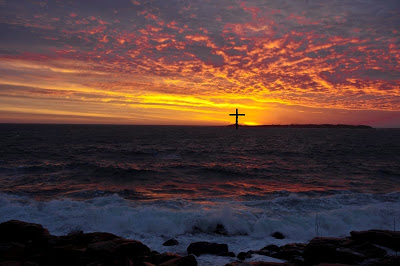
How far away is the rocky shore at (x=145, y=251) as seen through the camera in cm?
763

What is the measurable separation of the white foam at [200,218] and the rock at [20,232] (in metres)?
2.05

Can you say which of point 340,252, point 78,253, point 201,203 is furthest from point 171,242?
point 340,252

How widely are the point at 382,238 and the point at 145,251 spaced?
8.98m

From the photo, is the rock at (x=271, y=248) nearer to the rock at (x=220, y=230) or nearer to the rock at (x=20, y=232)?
the rock at (x=220, y=230)

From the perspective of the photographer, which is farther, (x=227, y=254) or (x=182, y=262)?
(x=227, y=254)

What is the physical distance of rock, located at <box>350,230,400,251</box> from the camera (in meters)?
9.51

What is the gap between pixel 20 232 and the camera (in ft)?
31.4

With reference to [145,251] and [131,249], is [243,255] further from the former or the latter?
[131,249]

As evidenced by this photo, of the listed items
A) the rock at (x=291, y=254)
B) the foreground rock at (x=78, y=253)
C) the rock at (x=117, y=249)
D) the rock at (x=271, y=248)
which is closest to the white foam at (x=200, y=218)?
the rock at (x=271, y=248)

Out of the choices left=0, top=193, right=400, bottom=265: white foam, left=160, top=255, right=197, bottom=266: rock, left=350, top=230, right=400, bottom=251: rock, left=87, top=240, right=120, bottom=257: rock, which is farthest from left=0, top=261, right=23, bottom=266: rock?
left=350, top=230, right=400, bottom=251: rock

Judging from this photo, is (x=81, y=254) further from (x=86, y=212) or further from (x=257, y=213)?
(x=257, y=213)

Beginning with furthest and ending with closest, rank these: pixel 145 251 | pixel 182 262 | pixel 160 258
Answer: pixel 145 251, pixel 160 258, pixel 182 262

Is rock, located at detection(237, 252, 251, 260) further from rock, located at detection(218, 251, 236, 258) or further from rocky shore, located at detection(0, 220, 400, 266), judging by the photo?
rock, located at detection(218, 251, 236, 258)

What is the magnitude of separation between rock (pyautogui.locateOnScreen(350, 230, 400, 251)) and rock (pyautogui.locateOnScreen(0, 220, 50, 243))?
12.1 meters
